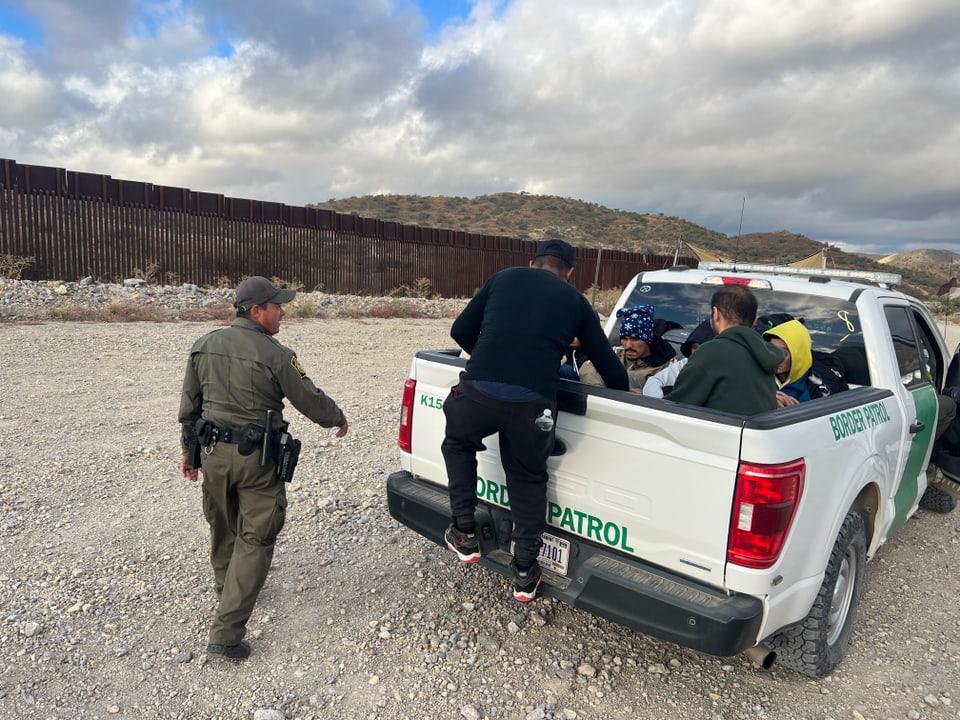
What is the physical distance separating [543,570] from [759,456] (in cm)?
115

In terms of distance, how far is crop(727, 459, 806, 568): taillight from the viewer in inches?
95.0

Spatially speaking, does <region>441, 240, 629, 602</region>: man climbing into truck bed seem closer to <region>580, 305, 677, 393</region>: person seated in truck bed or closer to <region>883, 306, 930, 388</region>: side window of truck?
<region>580, 305, 677, 393</region>: person seated in truck bed

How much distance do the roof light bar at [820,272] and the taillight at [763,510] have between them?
249 centimetres

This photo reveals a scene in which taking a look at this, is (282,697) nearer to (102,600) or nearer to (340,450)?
(102,600)

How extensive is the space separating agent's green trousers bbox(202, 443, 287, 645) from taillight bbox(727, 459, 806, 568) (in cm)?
200

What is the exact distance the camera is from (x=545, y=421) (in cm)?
282

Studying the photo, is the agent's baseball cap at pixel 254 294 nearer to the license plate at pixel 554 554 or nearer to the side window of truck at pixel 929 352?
the license plate at pixel 554 554

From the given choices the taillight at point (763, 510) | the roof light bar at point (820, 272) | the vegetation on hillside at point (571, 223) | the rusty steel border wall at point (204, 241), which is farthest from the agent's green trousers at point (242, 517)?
the vegetation on hillside at point (571, 223)

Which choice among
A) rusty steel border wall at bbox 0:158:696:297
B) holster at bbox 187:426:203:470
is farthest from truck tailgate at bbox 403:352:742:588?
rusty steel border wall at bbox 0:158:696:297

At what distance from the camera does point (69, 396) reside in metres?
7.48

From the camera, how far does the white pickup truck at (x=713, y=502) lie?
2479 millimetres

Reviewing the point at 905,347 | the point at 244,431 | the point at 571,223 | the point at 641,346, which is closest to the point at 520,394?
the point at 244,431

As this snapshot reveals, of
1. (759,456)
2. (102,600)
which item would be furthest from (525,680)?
(102,600)

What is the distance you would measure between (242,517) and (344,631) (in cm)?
79
